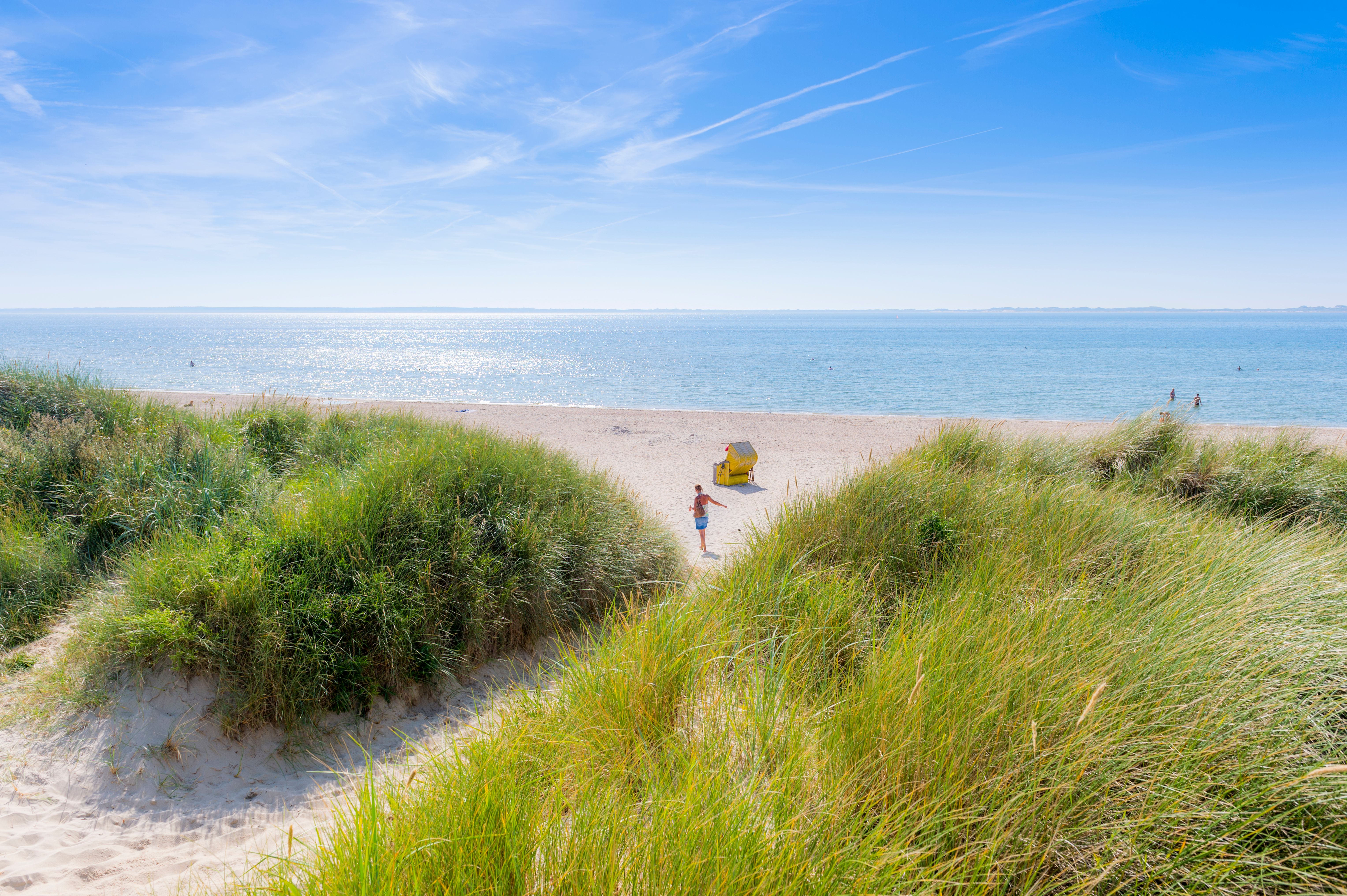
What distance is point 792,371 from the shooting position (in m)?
63.7

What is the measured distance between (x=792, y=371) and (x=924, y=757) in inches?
2471

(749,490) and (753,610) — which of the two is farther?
(749,490)

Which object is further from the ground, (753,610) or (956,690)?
(956,690)

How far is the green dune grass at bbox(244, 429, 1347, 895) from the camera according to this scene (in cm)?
214

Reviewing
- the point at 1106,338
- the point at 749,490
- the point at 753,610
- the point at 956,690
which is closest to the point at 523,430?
the point at 749,490

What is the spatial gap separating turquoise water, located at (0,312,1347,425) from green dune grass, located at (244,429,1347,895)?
13.2 m

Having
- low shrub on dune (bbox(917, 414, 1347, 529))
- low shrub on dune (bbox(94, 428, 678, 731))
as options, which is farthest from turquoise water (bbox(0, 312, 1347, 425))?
low shrub on dune (bbox(917, 414, 1347, 529))

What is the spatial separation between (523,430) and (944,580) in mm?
19405

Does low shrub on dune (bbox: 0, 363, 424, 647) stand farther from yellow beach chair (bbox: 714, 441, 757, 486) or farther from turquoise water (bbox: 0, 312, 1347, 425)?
yellow beach chair (bbox: 714, 441, 757, 486)

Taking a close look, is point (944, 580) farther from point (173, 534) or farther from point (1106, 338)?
point (1106, 338)

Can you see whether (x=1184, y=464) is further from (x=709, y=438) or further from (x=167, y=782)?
(x=709, y=438)

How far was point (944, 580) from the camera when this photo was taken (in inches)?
179

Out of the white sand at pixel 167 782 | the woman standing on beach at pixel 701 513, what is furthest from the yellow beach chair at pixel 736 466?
the white sand at pixel 167 782

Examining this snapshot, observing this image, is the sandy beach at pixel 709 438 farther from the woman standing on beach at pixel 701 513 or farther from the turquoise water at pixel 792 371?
the turquoise water at pixel 792 371
